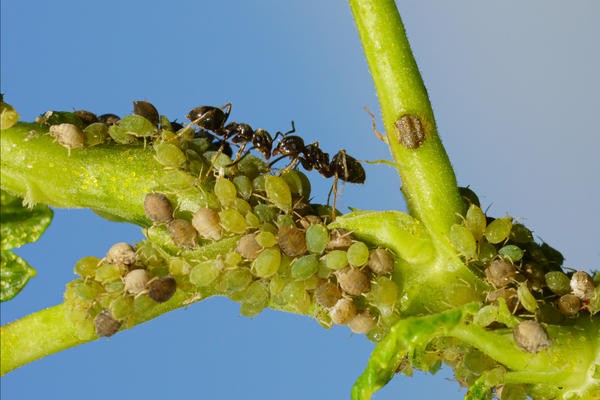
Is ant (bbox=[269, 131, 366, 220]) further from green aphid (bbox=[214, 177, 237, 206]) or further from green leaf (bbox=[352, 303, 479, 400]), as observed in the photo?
green leaf (bbox=[352, 303, 479, 400])

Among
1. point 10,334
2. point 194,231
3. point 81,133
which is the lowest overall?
point 10,334

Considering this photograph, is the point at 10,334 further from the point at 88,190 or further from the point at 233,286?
the point at 233,286

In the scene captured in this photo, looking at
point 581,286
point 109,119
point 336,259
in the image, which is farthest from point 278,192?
point 581,286

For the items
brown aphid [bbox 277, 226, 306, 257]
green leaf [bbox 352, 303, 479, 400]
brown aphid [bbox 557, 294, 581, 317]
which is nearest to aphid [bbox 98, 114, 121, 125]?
brown aphid [bbox 277, 226, 306, 257]

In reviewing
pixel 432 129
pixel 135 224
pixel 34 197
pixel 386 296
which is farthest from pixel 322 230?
pixel 34 197

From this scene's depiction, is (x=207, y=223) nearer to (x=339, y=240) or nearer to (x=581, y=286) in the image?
(x=339, y=240)
